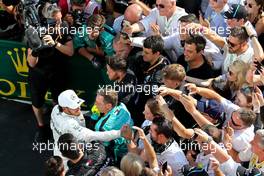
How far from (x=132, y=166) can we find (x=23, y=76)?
12.5ft

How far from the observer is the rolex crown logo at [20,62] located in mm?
8250

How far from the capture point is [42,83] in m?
7.71

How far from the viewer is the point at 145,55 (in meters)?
6.71

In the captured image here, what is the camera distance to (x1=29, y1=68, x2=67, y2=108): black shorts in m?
7.62

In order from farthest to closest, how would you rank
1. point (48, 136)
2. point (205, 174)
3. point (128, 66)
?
point (48, 136)
point (128, 66)
point (205, 174)

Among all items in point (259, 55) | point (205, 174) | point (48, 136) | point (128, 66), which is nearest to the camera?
point (205, 174)

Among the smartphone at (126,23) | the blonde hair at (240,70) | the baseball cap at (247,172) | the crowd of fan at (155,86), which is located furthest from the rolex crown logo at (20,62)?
the baseball cap at (247,172)

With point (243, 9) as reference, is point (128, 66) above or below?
below

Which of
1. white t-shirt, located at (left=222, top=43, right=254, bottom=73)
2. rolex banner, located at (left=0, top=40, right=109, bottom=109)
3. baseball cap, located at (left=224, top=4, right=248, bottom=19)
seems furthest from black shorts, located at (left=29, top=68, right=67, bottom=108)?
baseball cap, located at (left=224, top=4, right=248, bottom=19)

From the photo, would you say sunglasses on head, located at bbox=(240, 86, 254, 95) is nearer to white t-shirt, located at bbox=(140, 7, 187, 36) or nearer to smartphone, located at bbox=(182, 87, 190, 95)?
smartphone, located at bbox=(182, 87, 190, 95)

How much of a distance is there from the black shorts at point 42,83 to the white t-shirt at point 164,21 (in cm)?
146

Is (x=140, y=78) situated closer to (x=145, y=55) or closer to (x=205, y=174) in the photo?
(x=145, y=55)

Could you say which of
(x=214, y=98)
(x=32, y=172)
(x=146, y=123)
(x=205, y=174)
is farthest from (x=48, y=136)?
(x=205, y=174)

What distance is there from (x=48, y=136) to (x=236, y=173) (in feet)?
11.4
